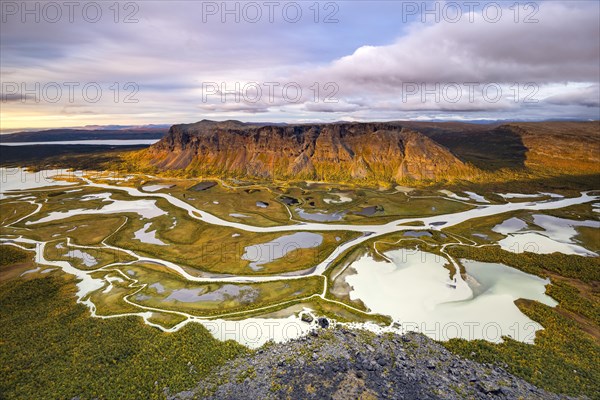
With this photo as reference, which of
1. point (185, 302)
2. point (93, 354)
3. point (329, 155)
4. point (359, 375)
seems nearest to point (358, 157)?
point (329, 155)

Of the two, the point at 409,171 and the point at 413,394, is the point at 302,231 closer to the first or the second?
the point at 413,394

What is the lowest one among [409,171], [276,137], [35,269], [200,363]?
[200,363]

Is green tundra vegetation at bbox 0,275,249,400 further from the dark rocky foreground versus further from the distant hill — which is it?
the distant hill

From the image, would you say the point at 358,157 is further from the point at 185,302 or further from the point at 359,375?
the point at 359,375

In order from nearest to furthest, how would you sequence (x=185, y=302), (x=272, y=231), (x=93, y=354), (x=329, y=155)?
(x=93, y=354) < (x=185, y=302) < (x=272, y=231) < (x=329, y=155)

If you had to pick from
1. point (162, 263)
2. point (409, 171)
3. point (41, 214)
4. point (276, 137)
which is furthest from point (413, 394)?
point (276, 137)

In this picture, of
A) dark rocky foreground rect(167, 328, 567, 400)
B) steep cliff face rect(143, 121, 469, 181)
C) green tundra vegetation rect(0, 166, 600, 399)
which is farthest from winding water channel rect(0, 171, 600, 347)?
steep cliff face rect(143, 121, 469, 181)
